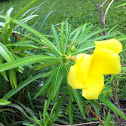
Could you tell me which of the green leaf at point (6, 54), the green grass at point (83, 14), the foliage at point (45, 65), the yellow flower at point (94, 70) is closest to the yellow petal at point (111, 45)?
the yellow flower at point (94, 70)

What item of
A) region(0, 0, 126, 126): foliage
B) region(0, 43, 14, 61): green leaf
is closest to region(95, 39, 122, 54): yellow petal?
region(0, 0, 126, 126): foliage

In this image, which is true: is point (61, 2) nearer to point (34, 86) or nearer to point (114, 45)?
point (34, 86)

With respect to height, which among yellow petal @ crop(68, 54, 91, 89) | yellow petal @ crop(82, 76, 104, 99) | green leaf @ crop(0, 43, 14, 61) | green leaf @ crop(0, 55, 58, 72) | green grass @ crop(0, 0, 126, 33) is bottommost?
yellow petal @ crop(82, 76, 104, 99)

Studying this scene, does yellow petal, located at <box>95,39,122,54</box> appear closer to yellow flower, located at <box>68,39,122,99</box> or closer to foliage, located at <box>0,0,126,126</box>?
yellow flower, located at <box>68,39,122,99</box>

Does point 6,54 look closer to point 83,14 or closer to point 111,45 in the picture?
point 111,45

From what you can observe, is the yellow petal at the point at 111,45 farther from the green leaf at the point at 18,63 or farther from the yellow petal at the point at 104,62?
the green leaf at the point at 18,63

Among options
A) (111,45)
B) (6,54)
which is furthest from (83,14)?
(111,45)

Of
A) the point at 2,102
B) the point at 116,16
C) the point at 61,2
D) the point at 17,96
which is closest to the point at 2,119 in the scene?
the point at 17,96
